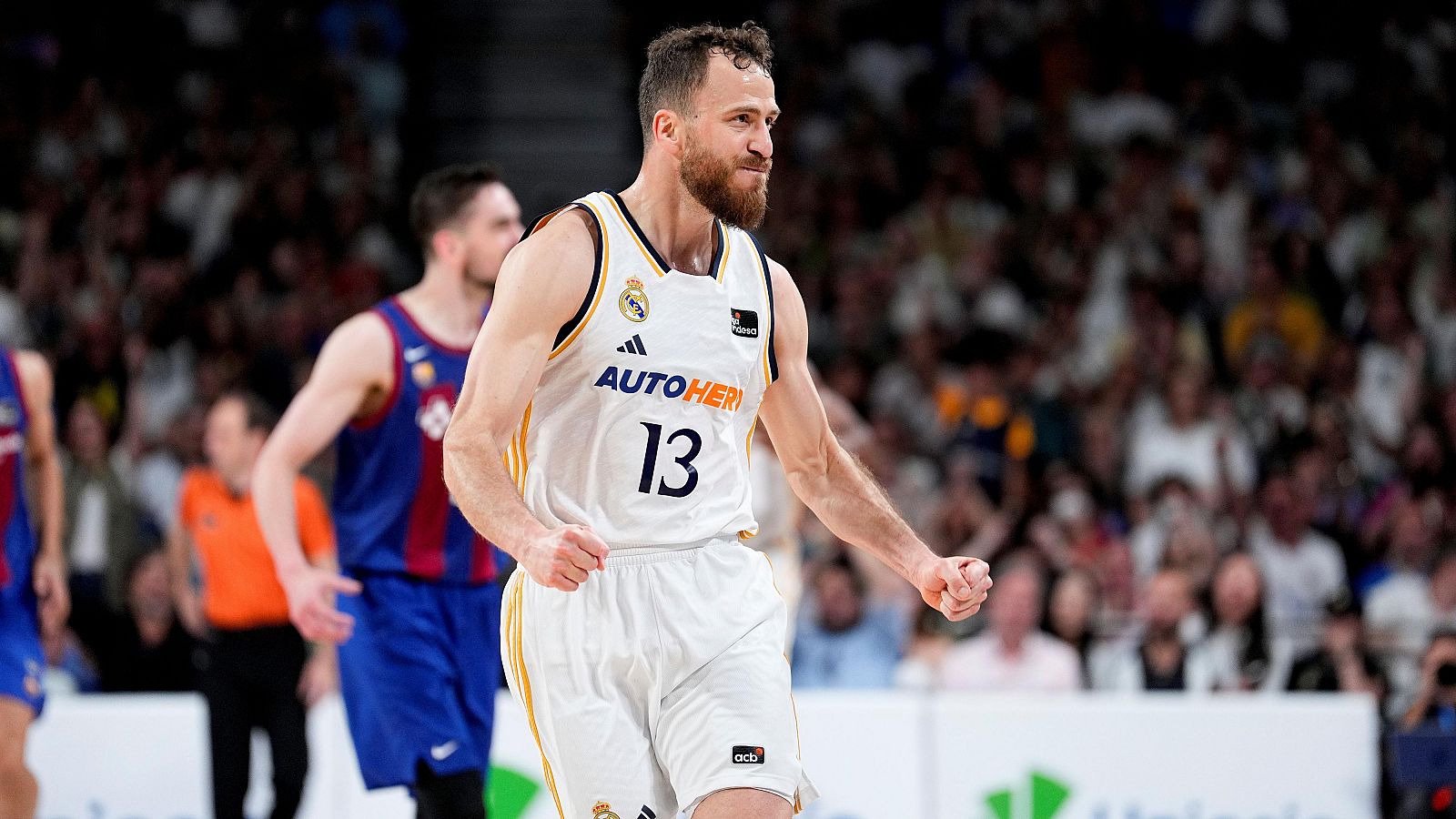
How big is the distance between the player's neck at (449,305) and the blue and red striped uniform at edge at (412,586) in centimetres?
7

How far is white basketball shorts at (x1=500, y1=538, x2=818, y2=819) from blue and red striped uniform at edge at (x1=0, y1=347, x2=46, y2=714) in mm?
2642

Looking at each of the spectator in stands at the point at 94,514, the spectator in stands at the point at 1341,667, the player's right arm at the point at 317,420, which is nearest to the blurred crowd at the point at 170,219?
the spectator in stands at the point at 94,514

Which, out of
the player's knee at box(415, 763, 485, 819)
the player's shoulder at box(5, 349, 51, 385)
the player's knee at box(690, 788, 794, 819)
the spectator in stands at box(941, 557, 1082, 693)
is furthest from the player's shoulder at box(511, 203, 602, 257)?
the spectator in stands at box(941, 557, 1082, 693)

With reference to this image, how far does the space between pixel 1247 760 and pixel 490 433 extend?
5.48 metres

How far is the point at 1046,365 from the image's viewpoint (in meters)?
13.4

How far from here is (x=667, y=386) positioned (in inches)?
167

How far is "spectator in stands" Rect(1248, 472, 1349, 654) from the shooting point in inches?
443

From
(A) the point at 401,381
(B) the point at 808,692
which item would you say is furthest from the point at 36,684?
(B) the point at 808,692

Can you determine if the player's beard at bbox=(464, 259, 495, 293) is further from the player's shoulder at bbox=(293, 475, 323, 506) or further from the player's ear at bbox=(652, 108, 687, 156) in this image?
the player's shoulder at bbox=(293, 475, 323, 506)

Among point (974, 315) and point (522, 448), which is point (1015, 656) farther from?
point (522, 448)

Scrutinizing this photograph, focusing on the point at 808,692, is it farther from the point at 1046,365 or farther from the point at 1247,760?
the point at 1046,365

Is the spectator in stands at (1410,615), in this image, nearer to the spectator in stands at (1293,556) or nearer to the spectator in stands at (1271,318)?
the spectator in stands at (1293,556)

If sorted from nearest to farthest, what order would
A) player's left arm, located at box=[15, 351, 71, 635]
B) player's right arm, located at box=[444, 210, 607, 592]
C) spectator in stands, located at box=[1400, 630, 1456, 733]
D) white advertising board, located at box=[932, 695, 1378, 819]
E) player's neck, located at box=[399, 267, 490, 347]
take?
player's right arm, located at box=[444, 210, 607, 592] < player's neck, located at box=[399, 267, 490, 347] < player's left arm, located at box=[15, 351, 71, 635] < spectator in stands, located at box=[1400, 630, 1456, 733] < white advertising board, located at box=[932, 695, 1378, 819]

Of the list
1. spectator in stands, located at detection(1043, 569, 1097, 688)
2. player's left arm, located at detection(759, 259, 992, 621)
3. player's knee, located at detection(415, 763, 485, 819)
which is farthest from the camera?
spectator in stands, located at detection(1043, 569, 1097, 688)
